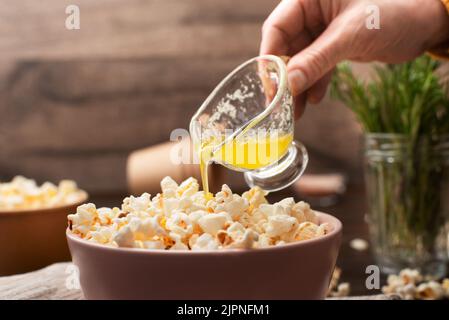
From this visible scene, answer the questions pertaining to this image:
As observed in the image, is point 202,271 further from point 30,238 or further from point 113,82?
point 113,82

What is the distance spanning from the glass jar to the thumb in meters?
0.20

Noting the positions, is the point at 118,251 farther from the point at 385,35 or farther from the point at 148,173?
the point at 148,173

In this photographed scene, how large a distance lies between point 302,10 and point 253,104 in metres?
0.25

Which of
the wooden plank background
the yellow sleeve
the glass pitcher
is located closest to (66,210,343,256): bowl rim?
the glass pitcher

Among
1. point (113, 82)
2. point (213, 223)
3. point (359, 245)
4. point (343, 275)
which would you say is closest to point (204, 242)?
point (213, 223)

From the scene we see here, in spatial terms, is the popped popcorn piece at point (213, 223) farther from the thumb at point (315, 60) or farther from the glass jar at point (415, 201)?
the glass jar at point (415, 201)

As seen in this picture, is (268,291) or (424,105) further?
(424,105)

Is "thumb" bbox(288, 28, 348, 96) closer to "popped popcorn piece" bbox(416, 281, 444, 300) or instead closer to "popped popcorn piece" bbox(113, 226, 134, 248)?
"popped popcorn piece" bbox(416, 281, 444, 300)

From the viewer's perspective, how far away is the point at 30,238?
0.78 m

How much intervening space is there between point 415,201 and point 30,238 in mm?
623

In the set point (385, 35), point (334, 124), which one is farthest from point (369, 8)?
point (334, 124)

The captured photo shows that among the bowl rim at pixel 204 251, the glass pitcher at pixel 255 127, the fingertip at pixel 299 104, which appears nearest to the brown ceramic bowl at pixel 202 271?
the bowl rim at pixel 204 251

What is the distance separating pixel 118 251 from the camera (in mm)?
448

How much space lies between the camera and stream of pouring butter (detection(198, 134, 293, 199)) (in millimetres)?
647
